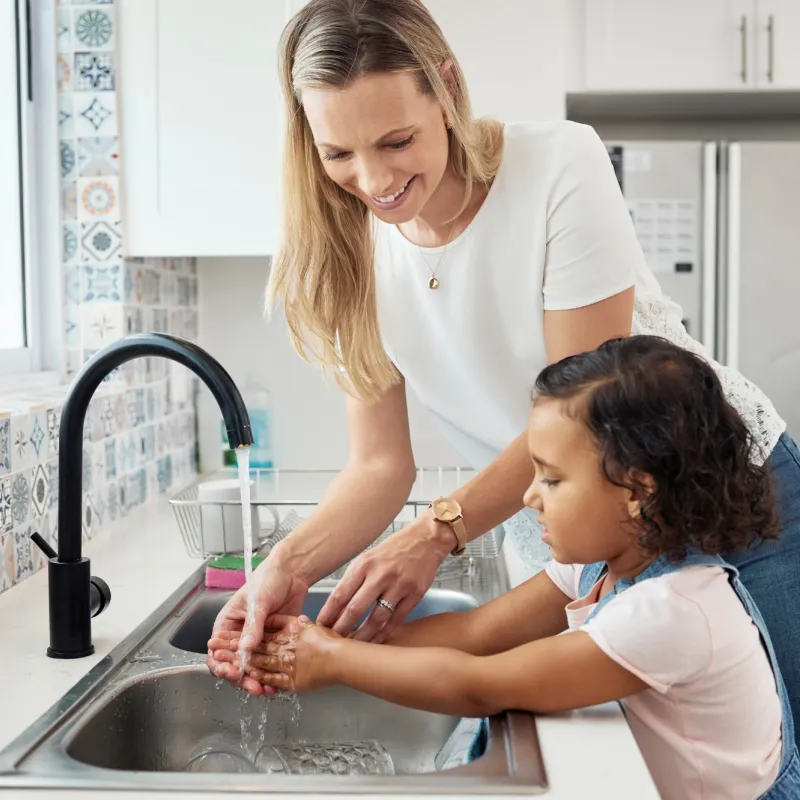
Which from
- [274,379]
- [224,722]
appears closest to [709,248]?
[274,379]

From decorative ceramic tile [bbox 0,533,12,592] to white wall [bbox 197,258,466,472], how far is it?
1.09 meters

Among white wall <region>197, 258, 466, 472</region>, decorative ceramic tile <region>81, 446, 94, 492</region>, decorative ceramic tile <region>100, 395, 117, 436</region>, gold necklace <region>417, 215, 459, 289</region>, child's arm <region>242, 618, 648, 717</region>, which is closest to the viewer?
child's arm <region>242, 618, 648, 717</region>

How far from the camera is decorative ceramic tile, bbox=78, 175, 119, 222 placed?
199 cm

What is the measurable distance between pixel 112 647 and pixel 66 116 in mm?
1247

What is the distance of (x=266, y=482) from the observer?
90.4 inches

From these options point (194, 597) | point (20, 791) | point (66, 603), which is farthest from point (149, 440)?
point (20, 791)

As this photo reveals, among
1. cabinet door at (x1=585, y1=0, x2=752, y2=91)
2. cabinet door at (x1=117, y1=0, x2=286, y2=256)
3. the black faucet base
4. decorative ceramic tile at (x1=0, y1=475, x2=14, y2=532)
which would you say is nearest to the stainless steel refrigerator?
cabinet door at (x1=585, y1=0, x2=752, y2=91)

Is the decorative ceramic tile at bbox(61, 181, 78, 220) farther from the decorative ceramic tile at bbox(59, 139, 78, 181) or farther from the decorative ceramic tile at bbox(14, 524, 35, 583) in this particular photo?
the decorative ceramic tile at bbox(14, 524, 35, 583)

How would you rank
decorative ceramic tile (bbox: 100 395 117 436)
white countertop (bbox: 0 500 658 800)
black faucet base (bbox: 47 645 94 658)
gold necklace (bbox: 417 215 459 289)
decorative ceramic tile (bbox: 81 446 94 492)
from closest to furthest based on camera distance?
white countertop (bbox: 0 500 658 800)
black faucet base (bbox: 47 645 94 658)
gold necklace (bbox: 417 215 459 289)
decorative ceramic tile (bbox: 81 446 94 492)
decorative ceramic tile (bbox: 100 395 117 436)

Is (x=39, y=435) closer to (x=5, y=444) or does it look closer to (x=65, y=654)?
(x=5, y=444)

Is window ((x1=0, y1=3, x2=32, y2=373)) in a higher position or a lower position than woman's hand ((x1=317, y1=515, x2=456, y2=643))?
higher

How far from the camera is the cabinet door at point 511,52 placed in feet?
6.53

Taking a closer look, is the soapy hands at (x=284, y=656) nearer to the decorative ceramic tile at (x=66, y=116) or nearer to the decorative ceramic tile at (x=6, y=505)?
the decorative ceramic tile at (x=6, y=505)

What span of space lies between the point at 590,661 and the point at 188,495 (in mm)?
1044
